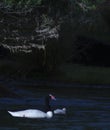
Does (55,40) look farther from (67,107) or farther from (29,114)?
(29,114)

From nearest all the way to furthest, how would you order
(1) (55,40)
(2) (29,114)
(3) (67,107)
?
(2) (29,114)
(3) (67,107)
(1) (55,40)

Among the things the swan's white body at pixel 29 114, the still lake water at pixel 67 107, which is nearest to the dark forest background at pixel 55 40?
the still lake water at pixel 67 107

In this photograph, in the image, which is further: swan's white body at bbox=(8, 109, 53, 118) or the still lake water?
swan's white body at bbox=(8, 109, 53, 118)

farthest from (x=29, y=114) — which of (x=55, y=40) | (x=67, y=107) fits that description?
(x=55, y=40)

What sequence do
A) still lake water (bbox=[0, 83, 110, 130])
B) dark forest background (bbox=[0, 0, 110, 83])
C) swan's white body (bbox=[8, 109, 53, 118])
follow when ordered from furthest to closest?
dark forest background (bbox=[0, 0, 110, 83]), swan's white body (bbox=[8, 109, 53, 118]), still lake water (bbox=[0, 83, 110, 130])

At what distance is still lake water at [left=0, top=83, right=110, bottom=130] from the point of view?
76.4ft

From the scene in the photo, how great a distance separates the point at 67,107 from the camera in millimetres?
28016

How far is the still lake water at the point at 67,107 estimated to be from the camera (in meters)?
23.3

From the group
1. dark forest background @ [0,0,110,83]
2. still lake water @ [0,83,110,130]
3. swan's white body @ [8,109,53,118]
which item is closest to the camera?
still lake water @ [0,83,110,130]

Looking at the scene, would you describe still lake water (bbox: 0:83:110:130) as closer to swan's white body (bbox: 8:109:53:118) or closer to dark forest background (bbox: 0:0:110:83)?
swan's white body (bbox: 8:109:53:118)

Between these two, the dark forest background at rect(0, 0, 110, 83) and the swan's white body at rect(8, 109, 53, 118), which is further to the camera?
the dark forest background at rect(0, 0, 110, 83)

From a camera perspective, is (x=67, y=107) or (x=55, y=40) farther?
(x=55, y=40)

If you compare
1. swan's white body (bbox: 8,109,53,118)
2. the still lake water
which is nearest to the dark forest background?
the still lake water

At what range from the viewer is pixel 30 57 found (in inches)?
1475
